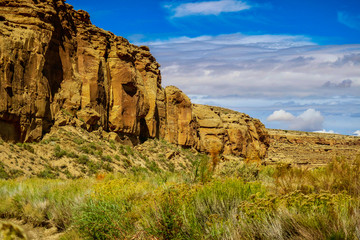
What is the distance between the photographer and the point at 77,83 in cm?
4025

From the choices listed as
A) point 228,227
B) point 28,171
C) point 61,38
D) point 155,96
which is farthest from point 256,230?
point 155,96

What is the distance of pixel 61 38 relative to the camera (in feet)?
131

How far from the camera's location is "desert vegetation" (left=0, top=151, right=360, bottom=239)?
4.97 meters

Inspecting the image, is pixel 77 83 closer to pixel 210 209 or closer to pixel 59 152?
pixel 59 152

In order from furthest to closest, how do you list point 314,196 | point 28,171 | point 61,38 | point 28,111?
point 61,38
point 28,111
point 28,171
point 314,196

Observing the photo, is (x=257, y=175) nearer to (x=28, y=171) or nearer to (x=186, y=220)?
(x=186, y=220)

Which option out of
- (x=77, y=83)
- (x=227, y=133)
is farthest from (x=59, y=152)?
(x=227, y=133)

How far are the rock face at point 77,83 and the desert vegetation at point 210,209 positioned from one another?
22.5 m

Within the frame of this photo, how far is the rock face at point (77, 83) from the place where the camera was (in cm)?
3156

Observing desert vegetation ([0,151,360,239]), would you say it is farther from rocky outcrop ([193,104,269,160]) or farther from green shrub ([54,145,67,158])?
rocky outcrop ([193,104,269,160])

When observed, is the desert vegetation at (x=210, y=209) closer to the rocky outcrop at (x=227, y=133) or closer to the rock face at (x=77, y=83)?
the rock face at (x=77, y=83)

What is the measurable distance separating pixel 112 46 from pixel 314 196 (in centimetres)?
4582

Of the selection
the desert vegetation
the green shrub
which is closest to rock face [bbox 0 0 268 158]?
the green shrub

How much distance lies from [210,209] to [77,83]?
36270 mm
